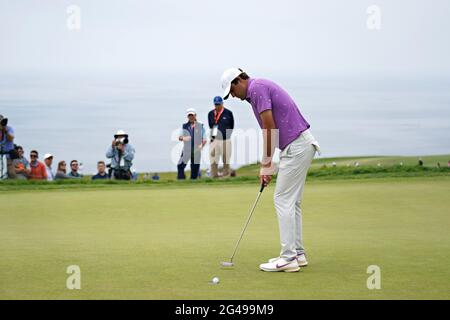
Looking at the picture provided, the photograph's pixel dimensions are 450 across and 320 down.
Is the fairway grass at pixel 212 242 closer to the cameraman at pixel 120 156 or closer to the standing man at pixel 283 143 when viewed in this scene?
the standing man at pixel 283 143

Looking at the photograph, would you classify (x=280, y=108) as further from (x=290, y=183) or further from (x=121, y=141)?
(x=121, y=141)

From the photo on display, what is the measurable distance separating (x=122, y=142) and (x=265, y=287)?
12290mm

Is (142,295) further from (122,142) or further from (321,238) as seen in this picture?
(122,142)

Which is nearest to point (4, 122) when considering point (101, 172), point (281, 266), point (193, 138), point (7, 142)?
point (7, 142)

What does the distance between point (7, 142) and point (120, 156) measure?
2500mm

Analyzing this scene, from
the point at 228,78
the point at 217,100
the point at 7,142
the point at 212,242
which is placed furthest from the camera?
the point at 7,142

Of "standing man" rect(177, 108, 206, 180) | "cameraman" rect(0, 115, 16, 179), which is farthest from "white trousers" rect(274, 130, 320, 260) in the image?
"cameraman" rect(0, 115, 16, 179)

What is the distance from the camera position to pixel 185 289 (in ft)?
23.0

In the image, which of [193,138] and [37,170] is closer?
[37,170]

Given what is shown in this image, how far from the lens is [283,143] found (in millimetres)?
8086

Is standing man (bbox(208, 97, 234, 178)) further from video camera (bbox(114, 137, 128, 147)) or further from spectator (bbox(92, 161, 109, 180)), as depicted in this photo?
spectator (bbox(92, 161, 109, 180))

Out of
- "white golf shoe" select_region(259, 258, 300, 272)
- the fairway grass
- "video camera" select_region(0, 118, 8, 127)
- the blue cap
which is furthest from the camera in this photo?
"video camera" select_region(0, 118, 8, 127)

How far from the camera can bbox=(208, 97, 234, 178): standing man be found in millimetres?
19375

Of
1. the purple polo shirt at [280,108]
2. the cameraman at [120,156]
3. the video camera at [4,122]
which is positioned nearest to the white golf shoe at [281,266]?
the purple polo shirt at [280,108]
